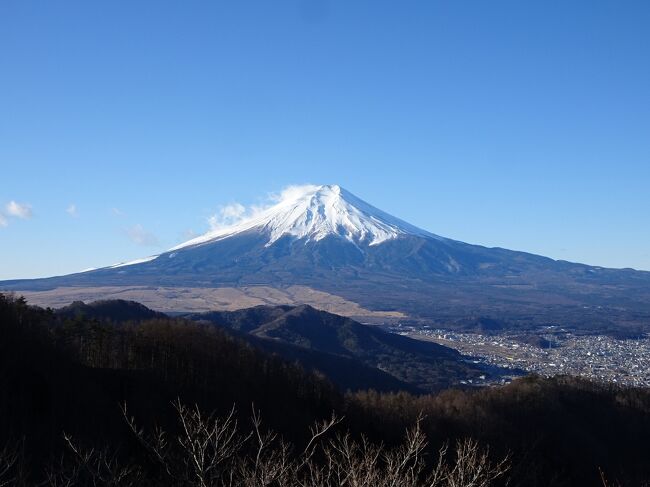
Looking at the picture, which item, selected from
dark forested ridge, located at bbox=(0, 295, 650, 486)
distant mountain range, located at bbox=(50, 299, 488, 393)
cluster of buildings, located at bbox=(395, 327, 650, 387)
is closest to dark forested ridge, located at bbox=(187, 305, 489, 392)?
distant mountain range, located at bbox=(50, 299, 488, 393)

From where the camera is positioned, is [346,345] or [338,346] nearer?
[338,346]

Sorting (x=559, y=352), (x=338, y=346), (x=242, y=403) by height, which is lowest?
(x=559, y=352)

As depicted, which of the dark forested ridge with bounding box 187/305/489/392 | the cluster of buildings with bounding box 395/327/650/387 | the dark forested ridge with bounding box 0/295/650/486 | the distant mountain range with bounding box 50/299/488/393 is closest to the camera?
the dark forested ridge with bounding box 0/295/650/486

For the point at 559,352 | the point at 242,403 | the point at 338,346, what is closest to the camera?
the point at 242,403

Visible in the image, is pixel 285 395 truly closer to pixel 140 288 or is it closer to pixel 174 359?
pixel 174 359

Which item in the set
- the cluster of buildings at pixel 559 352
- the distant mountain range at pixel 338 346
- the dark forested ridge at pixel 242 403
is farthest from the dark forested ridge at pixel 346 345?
the dark forested ridge at pixel 242 403

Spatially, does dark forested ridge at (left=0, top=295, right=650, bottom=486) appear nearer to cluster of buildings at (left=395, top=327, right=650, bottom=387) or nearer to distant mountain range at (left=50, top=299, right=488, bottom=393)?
distant mountain range at (left=50, top=299, right=488, bottom=393)

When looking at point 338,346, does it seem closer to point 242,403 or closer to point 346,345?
point 346,345

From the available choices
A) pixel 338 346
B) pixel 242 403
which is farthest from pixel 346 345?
pixel 242 403

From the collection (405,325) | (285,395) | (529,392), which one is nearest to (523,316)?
(405,325)
